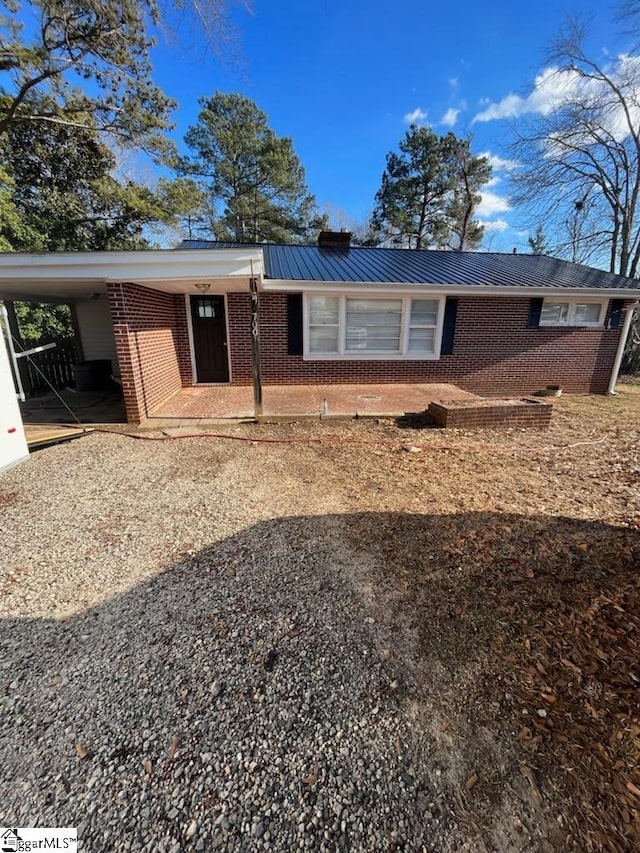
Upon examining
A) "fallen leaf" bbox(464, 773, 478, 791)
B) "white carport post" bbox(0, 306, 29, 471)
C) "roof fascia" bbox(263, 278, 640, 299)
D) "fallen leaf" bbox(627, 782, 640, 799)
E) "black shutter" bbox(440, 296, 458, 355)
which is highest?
"roof fascia" bbox(263, 278, 640, 299)

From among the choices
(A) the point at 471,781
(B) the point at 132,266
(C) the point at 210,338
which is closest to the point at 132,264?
(B) the point at 132,266

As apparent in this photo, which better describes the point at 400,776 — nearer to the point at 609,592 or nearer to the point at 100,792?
the point at 100,792

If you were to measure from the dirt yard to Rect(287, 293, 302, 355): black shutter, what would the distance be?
14.0ft

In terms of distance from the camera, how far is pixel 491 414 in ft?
20.2

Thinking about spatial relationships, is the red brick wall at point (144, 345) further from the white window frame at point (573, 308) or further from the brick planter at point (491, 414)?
the white window frame at point (573, 308)

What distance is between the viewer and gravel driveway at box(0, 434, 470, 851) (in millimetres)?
1339

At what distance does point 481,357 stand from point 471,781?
942 centimetres

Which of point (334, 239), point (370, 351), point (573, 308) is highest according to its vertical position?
point (334, 239)

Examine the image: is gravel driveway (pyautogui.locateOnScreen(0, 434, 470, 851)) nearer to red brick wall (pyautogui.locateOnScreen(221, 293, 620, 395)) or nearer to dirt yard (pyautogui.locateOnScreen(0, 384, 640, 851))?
dirt yard (pyautogui.locateOnScreen(0, 384, 640, 851))

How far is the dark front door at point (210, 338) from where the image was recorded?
8.60 metres

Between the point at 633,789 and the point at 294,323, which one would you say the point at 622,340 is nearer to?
the point at 294,323

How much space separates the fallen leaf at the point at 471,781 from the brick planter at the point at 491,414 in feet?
16.7

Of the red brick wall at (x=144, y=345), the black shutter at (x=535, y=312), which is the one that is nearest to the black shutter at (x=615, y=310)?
the black shutter at (x=535, y=312)

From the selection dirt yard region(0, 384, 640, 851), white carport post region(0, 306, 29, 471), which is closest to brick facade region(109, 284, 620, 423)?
white carport post region(0, 306, 29, 471)
